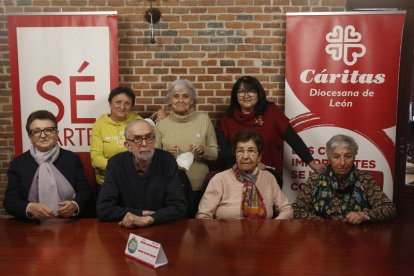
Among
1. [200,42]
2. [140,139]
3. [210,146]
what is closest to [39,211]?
[140,139]

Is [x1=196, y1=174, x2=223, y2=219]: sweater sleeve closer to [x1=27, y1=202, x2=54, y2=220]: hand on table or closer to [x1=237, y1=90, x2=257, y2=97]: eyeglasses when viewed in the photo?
[x1=27, y1=202, x2=54, y2=220]: hand on table

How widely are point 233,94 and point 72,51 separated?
1378 millimetres

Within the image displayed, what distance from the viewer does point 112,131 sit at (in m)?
Answer: 3.07

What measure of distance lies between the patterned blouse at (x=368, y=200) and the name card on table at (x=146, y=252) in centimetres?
96

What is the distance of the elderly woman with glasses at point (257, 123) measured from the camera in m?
3.05

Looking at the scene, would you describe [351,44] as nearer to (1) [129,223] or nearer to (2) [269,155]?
(2) [269,155]

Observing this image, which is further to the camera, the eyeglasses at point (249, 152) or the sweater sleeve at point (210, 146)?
the sweater sleeve at point (210, 146)

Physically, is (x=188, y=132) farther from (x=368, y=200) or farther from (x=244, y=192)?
(x=368, y=200)

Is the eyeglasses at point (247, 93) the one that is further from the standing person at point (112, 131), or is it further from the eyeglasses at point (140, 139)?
the eyeglasses at point (140, 139)

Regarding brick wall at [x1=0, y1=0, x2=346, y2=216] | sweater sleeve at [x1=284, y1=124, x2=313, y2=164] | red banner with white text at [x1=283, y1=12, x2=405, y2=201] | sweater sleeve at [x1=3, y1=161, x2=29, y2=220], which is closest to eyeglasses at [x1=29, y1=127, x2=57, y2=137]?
sweater sleeve at [x1=3, y1=161, x2=29, y2=220]

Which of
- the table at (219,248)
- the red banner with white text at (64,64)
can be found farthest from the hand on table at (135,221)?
the red banner with white text at (64,64)

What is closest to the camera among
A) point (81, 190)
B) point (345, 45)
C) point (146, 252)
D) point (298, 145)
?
point (146, 252)

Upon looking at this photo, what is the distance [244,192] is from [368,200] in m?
0.66

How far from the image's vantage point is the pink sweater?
230 centimetres
